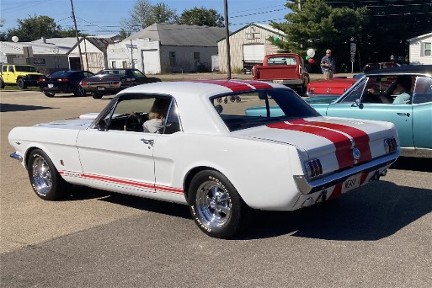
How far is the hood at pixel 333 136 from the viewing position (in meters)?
4.41

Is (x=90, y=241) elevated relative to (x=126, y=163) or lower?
lower

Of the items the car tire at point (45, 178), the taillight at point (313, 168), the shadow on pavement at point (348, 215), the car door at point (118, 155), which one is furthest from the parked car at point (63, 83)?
the taillight at point (313, 168)

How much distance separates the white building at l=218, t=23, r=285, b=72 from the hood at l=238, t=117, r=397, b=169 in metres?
48.7

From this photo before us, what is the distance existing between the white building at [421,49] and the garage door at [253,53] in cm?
1613

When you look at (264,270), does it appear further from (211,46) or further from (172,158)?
(211,46)

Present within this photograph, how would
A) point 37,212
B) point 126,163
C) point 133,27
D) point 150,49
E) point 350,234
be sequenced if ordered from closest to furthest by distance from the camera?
point 350,234, point 126,163, point 37,212, point 150,49, point 133,27

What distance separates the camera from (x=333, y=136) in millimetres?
4613

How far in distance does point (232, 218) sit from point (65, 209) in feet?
7.92

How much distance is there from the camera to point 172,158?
495cm

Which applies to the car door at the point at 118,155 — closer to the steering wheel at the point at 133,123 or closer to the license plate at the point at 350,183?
the steering wheel at the point at 133,123

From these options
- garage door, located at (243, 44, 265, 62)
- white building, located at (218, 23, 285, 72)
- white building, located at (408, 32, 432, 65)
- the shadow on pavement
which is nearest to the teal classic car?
the shadow on pavement

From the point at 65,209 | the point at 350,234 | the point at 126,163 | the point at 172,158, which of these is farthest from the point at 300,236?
the point at 65,209

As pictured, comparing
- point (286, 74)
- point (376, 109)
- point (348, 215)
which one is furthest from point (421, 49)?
point (348, 215)

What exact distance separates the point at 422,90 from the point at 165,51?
53145mm
